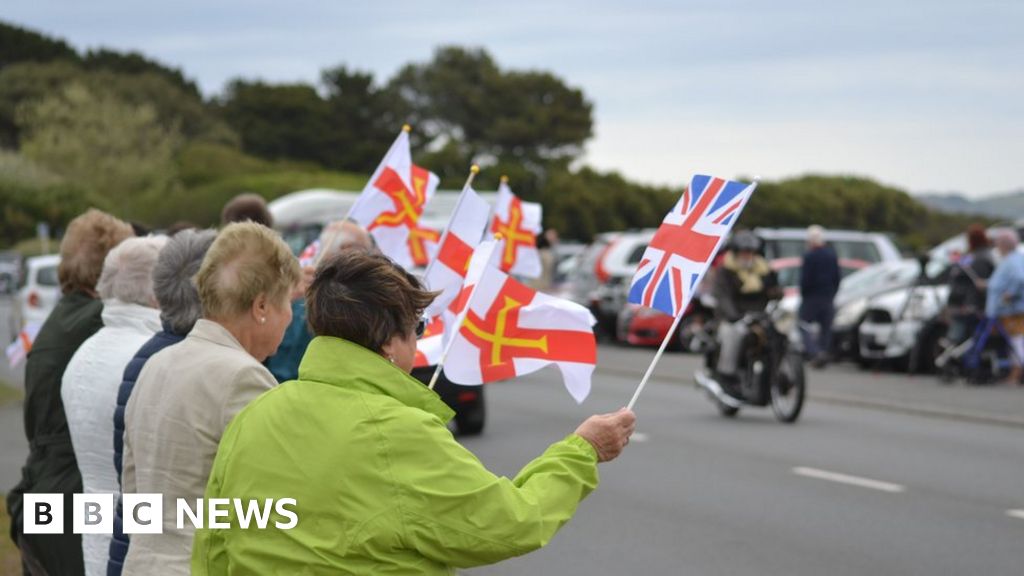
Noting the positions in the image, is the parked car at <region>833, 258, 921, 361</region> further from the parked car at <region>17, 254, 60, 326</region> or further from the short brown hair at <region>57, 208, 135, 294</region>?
the short brown hair at <region>57, 208, 135, 294</region>

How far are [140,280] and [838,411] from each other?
38.3 feet

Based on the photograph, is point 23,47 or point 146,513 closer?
point 146,513

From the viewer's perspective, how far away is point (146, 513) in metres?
3.95

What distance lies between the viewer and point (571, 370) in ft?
15.1

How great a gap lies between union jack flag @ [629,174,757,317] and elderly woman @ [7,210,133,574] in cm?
206

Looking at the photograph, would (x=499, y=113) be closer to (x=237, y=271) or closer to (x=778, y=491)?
(x=778, y=491)

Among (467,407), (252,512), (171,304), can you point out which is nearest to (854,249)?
(467,407)

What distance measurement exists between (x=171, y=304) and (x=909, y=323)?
16.5 m

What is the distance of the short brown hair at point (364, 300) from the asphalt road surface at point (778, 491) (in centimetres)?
481

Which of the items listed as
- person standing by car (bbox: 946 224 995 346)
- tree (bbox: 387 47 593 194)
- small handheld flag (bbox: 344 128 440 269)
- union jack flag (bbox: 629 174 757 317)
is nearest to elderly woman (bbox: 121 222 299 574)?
union jack flag (bbox: 629 174 757 317)

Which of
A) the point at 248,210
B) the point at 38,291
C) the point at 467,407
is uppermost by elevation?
the point at 248,210

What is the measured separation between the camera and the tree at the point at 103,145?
8331cm

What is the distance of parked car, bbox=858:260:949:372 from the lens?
762 inches

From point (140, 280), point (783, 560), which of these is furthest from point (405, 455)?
point (783, 560)
